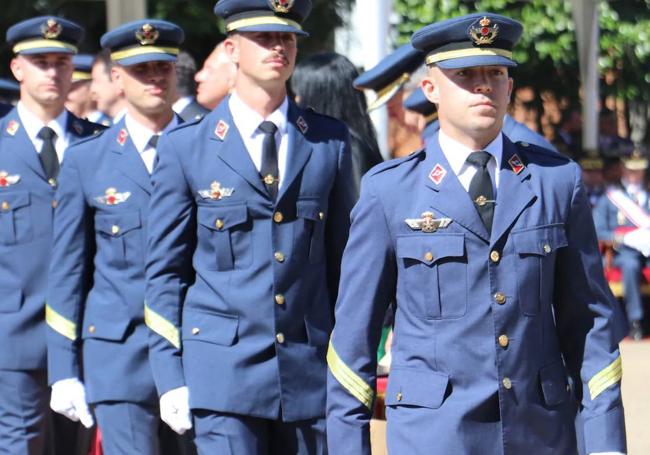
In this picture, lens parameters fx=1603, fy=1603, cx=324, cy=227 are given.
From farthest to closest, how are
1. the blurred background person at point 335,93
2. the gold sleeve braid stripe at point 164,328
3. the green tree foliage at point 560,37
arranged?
the green tree foliage at point 560,37, the blurred background person at point 335,93, the gold sleeve braid stripe at point 164,328

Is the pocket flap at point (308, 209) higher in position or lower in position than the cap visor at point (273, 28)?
lower

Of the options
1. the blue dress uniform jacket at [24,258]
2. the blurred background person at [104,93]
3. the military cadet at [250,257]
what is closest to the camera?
the military cadet at [250,257]

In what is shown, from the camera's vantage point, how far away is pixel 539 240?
4430 mm

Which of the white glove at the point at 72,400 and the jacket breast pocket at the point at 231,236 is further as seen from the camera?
the white glove at the point at 72,400

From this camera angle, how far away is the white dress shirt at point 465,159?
4531mm

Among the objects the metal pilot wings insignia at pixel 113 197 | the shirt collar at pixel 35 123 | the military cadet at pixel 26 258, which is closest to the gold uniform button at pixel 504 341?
the metal pilot wings insignia at pixel 113 197

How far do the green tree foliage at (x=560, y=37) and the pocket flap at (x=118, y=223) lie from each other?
32.4 feet

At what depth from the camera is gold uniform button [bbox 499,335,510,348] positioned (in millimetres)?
4383

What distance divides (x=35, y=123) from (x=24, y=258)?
0.68 metres

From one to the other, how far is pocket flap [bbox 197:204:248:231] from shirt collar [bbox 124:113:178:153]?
1036mm

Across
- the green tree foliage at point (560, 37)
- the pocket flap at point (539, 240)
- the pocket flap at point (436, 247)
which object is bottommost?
the green tree foliage at point (560, 37)

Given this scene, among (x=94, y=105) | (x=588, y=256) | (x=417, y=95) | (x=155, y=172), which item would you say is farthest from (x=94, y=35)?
(x=588, y=256)

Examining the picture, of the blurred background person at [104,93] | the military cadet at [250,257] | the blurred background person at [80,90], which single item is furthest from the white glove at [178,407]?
the blurred background person at [80,90]

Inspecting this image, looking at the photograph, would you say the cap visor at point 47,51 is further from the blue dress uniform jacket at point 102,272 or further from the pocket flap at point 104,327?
the pocket flap at point 104,327
